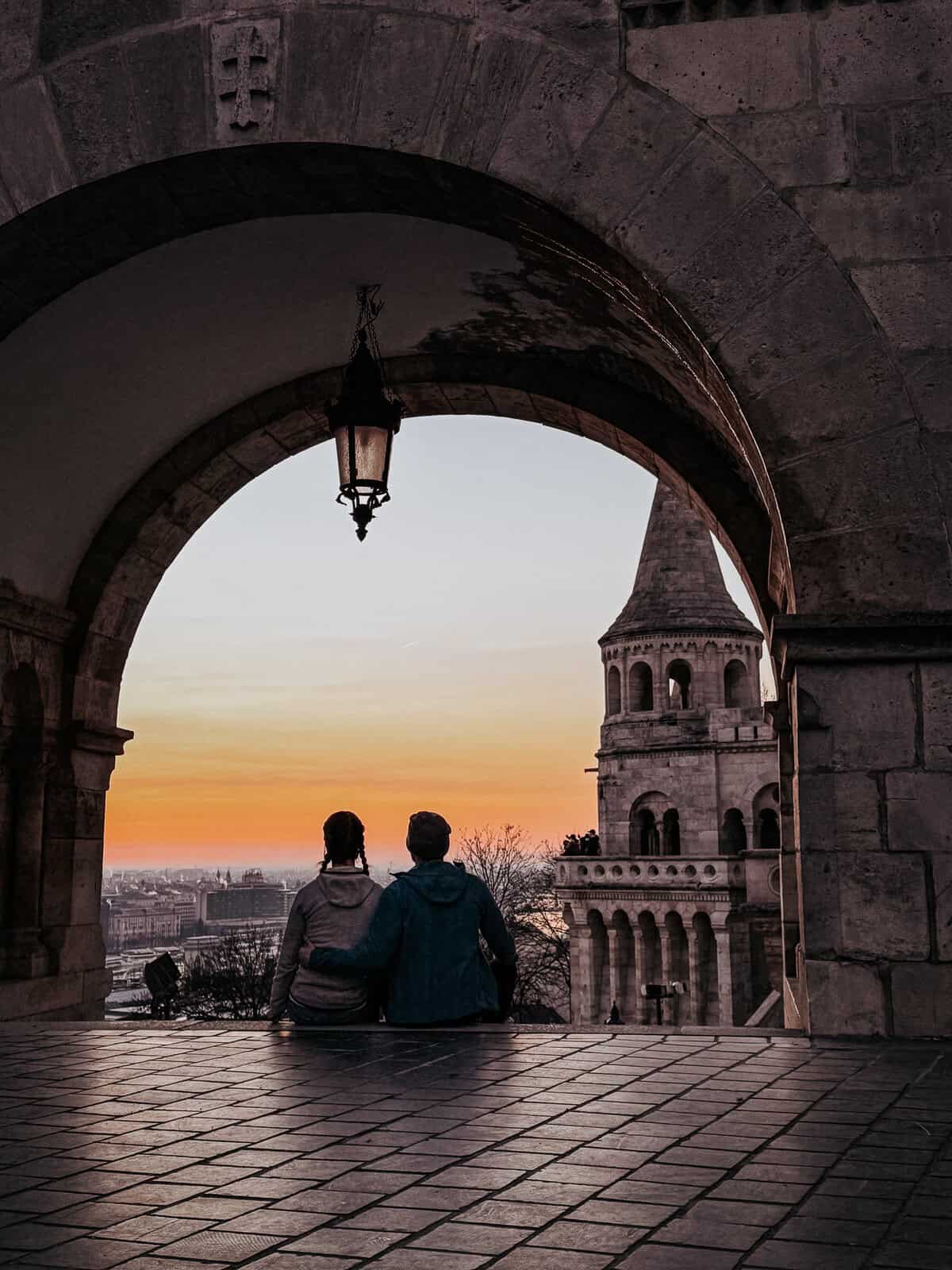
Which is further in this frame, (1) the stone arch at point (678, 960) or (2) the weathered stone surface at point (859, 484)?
(1) the stone arch at point (678, 960)

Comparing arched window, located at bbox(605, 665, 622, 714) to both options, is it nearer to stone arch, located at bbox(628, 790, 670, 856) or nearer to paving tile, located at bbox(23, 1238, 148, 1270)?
stone arch, located at bbox(628, 790, 670, 856)

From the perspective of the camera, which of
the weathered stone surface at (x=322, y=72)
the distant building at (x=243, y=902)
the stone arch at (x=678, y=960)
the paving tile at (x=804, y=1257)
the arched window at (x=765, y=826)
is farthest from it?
the distant building at (x=243, y=902)

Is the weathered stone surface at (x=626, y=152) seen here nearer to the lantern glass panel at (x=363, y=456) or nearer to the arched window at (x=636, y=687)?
the lantern glass panel at (x=363, y=456)

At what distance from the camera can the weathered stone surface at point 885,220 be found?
5070mm

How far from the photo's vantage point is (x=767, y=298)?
5094 mm

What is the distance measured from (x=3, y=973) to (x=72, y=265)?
3732 millimetres

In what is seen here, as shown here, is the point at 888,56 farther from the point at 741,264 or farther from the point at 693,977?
the point at 693,977

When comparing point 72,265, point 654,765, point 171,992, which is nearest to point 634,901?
point 654,765

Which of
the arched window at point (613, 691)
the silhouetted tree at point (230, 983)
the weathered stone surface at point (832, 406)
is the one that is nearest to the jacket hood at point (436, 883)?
the weathered stone surface at point (832, 406)

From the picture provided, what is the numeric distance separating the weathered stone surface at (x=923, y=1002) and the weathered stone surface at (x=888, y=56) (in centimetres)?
301

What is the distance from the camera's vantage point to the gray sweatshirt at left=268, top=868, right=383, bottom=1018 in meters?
5.56

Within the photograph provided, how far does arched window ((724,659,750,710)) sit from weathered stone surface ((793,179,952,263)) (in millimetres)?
50981

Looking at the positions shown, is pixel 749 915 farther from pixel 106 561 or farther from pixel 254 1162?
pixel 254 1162

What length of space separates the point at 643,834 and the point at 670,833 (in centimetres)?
133
